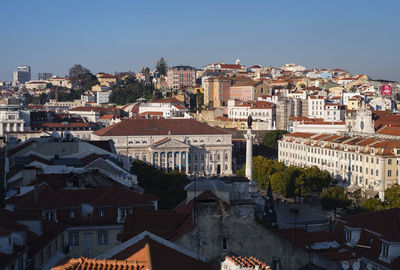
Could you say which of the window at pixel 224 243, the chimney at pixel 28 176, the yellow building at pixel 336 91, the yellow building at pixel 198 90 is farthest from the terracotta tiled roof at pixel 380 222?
the yellow building at pixel 198 90

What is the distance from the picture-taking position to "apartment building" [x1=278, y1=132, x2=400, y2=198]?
59.0 m

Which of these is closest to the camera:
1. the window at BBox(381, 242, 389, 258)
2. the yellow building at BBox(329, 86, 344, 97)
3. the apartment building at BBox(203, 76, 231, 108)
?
the window at BBox(381, 242, 389, 258)

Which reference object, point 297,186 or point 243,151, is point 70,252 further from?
point 243,151

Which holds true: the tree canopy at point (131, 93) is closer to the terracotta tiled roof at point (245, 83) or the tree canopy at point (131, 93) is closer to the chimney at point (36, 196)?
the terracotta tiled roof at point (245, 83)

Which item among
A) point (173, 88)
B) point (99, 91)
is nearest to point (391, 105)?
point (173, 88)

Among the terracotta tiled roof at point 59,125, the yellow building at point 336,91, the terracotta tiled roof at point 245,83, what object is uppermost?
the terracotta tiled roof at point 245,83

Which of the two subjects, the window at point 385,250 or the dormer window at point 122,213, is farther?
the dormer window at point 122,213

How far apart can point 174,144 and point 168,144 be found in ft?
2.82

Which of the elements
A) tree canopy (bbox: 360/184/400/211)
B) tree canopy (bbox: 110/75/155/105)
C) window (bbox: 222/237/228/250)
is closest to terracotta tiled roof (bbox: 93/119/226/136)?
tree canopy (bbox: 360/184/400/211)

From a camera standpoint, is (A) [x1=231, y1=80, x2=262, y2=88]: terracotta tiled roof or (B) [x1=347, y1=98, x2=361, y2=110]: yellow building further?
(A) [x1=231, y1=80, x2=262, y2=88]: terracotta tiled roof

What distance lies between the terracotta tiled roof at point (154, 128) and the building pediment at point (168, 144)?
181cm

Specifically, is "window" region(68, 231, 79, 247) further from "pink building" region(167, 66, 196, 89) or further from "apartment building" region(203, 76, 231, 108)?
"pink building" region(167, 66, 196, 89)

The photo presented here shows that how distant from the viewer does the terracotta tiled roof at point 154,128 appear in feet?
279

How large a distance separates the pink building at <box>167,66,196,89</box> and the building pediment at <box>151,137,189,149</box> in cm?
7908
